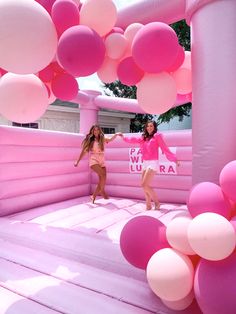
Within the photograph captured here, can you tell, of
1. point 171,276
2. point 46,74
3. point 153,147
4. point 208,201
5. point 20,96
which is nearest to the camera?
point 171,276

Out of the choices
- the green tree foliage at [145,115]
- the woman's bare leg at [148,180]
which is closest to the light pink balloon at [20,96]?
the woman's bare leg at [148,180]

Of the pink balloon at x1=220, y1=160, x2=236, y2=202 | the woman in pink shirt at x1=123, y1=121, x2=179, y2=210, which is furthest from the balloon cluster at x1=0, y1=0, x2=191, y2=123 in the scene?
the woman in pink shirt at x1=123, y1=121, x2=179, y2=210

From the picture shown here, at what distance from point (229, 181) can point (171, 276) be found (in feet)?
1.86

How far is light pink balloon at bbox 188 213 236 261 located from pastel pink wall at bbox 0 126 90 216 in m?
3.24

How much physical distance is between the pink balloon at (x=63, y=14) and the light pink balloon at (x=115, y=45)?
299mm

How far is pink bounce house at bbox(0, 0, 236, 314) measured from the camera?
4.77ft

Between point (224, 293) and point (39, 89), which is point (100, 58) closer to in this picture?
point (39, 89)

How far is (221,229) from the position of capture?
4.41 feet

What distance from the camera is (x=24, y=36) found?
1614mm

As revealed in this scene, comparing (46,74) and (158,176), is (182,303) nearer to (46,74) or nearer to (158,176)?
(46,74)

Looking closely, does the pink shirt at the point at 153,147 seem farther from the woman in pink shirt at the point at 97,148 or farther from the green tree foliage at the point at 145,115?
the green tree foliage at the point at 145,115

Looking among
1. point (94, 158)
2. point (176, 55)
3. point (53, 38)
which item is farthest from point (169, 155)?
point (53, 38)

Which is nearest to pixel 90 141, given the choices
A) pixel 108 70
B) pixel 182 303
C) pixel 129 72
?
pixel 108 70

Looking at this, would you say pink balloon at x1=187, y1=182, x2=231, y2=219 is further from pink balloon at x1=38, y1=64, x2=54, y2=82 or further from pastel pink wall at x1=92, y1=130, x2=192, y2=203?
pastel pink wall at x1=92, y1=130, x2=192, y2=203
